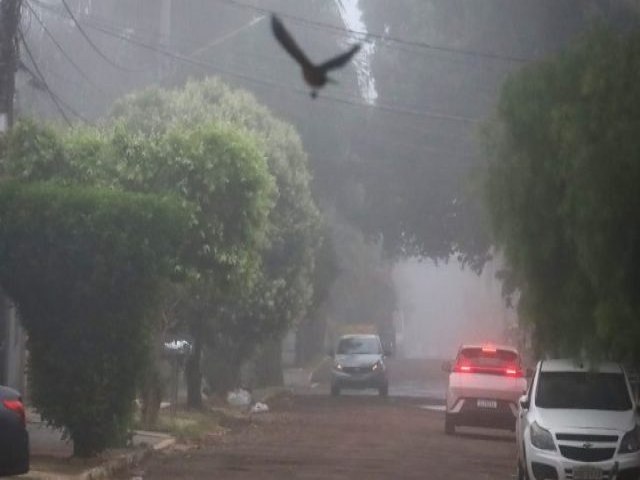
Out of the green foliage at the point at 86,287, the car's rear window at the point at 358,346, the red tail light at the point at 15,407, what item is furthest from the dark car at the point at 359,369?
the red tail light at the point at 15,407

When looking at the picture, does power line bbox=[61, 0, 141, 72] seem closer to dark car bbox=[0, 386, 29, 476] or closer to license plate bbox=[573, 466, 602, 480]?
dark car bbox=[0, 386, 29, 476]

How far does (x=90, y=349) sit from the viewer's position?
20.6m

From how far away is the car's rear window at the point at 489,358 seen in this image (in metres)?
31.1

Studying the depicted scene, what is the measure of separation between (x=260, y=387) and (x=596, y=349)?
29344mm

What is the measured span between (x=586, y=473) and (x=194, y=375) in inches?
661

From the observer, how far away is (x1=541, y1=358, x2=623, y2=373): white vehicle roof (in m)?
19.4

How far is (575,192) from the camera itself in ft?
59.7

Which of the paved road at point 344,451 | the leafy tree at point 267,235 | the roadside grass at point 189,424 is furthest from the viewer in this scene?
the leafy tree at point 267,235

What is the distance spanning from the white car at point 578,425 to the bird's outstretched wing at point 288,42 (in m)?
12.8

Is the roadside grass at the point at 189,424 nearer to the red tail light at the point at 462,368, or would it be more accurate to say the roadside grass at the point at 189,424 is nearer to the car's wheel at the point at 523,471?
the red tail light at the point at 462,368

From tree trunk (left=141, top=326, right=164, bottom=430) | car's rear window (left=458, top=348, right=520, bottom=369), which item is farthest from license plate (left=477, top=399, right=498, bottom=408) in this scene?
tree trunk (left=141, top=326, right=164, bottom=430)

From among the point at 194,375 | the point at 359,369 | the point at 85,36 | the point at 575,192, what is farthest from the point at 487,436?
the point at 359,369

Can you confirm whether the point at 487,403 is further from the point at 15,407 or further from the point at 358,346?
the point at 358,346

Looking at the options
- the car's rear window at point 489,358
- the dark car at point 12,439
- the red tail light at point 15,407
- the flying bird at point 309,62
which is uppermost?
the flying bird at point 309,62
